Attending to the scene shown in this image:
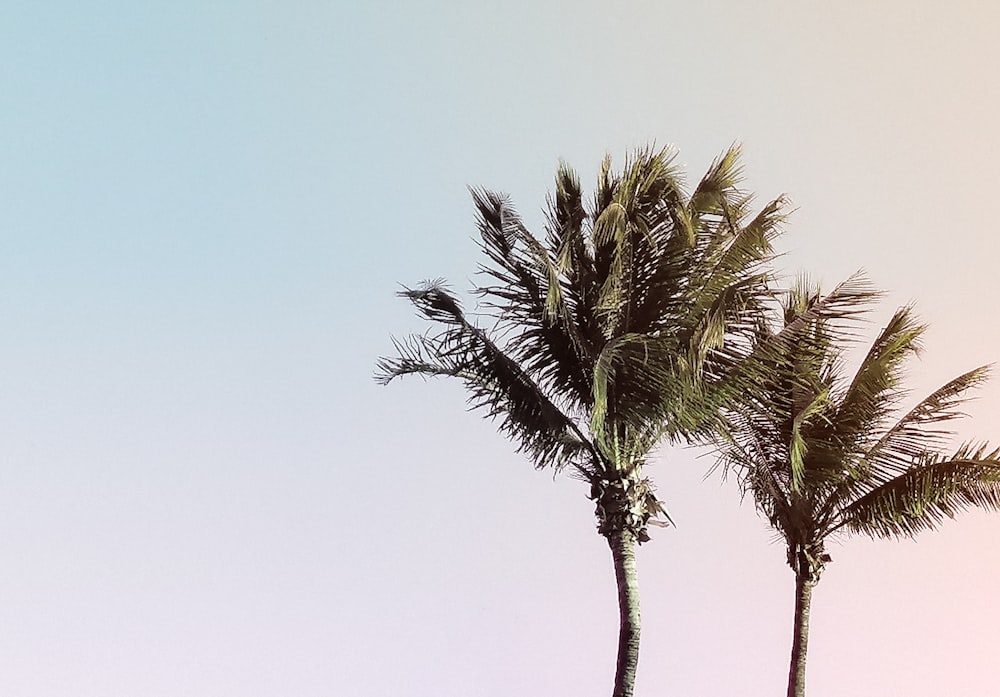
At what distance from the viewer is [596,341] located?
50.2 feet

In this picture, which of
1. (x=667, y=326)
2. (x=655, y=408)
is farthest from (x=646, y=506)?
(x=667, y=326)

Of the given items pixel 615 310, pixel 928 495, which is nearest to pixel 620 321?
pixel 615 310

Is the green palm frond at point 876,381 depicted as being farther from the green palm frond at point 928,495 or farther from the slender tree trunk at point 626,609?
the slender tree trunk at point 626,609

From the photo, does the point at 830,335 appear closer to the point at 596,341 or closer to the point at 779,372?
the point at 779,372

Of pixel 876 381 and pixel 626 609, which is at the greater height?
pixel 876 381

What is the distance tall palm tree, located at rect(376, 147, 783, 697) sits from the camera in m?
14.9

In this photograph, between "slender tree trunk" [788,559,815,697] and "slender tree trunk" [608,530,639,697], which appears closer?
"slender tree trunk" [608,530,639,697]

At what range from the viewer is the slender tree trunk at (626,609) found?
14.6m

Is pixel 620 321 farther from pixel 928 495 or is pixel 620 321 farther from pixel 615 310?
pixel 928 495

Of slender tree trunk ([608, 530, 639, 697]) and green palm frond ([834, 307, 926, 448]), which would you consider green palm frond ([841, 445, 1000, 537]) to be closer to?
Result: green palm frond ([834, 307, 926, 448])

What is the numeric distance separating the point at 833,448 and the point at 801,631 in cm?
265

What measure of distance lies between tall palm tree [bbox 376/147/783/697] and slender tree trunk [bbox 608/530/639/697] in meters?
0.01

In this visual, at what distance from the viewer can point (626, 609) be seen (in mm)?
14953

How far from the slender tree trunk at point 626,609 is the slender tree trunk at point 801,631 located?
10.00ft
